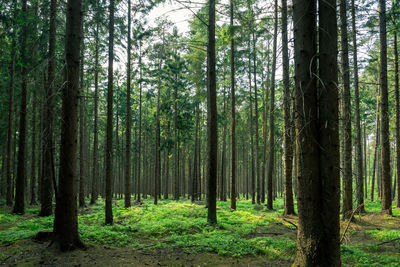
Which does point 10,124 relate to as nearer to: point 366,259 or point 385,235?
point 366,259

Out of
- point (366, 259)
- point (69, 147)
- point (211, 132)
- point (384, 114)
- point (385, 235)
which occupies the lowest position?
point (385, 235)

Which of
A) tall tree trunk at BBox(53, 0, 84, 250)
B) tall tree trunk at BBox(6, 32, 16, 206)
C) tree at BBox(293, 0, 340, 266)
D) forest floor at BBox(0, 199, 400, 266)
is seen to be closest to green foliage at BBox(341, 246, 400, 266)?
forest floor at BBox(0, 199, 400, 266)

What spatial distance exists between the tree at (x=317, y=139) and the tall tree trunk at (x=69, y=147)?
5296 mm

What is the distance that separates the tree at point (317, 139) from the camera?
3.30 meters

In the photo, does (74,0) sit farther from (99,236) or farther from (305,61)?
(99,236)

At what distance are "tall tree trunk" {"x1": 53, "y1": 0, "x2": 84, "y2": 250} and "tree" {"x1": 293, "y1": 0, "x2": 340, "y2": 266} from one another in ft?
17.4

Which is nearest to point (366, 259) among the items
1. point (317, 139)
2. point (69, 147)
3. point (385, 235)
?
point (385, 235)

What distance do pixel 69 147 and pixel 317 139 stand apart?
222 inches

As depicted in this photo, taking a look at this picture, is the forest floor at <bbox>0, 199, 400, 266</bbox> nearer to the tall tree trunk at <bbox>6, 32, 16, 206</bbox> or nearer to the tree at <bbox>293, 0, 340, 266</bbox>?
the tree at <bbox>293, 0, 340, 266</bbox>

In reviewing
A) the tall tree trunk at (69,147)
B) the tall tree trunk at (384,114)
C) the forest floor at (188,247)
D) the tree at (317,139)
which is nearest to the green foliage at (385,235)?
the forest floor at (188,247)

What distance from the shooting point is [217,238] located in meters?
7.47

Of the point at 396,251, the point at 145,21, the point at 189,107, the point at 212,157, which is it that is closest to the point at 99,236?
the point at 212,157

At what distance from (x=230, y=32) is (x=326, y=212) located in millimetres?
7040

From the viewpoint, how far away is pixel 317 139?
3438 millimetres
